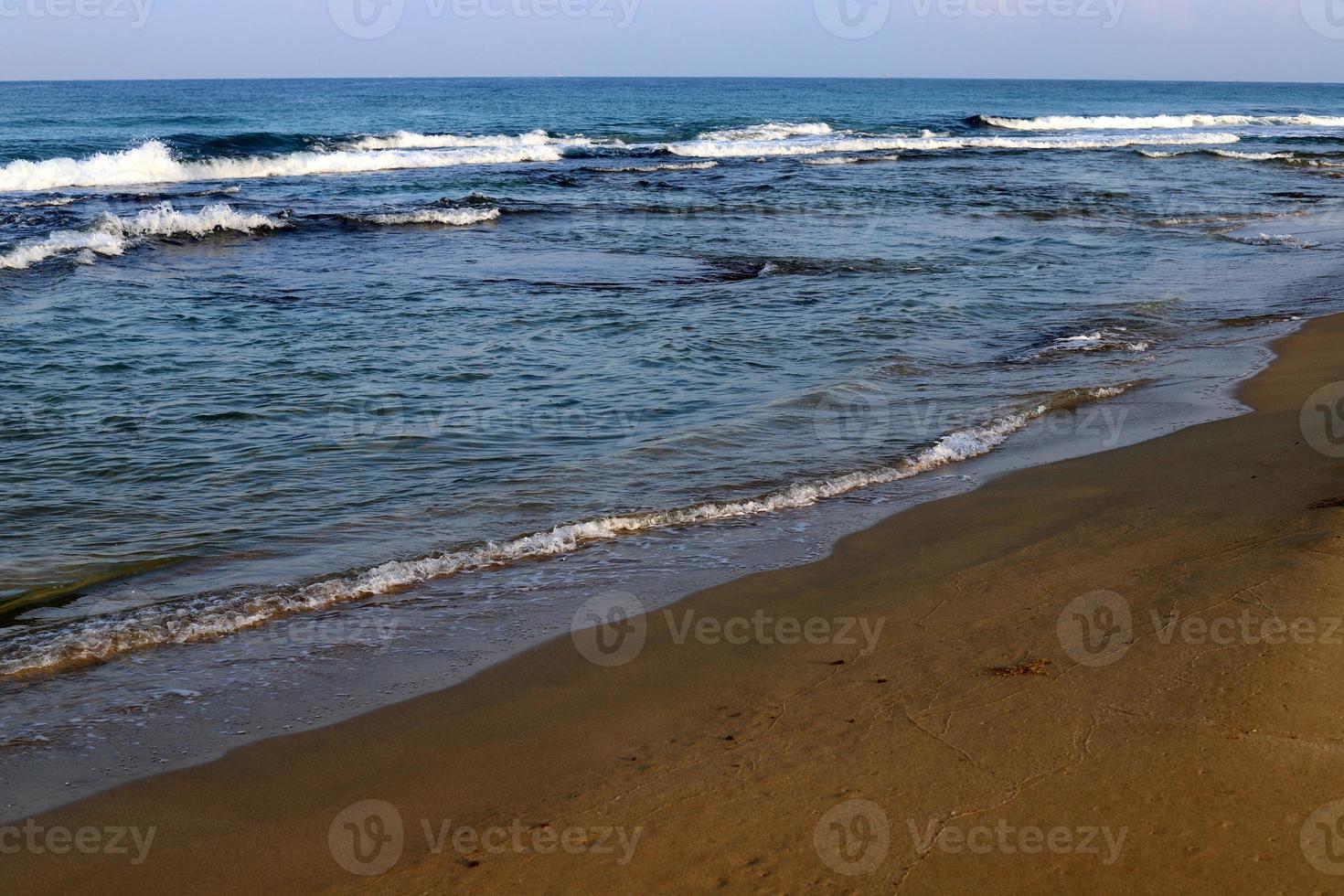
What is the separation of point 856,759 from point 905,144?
128 feet

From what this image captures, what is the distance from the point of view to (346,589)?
5055 mm

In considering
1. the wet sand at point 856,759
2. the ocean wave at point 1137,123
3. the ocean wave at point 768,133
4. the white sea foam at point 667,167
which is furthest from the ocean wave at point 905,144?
the wet sand at point 856,759

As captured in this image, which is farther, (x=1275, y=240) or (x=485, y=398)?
(x=1275, y=240)

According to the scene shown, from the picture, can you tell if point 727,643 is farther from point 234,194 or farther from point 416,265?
point 234,194

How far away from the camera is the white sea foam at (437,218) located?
19.4m

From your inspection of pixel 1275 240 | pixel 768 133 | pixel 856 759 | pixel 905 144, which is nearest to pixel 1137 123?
pixel 905 144

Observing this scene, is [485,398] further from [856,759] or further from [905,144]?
[905,144]

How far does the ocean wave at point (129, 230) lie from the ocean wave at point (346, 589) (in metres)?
11.9

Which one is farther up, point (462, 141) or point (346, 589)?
point (462, 141)

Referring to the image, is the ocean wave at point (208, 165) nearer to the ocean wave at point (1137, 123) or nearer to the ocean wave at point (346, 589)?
the ocean wave at point (346, 589)

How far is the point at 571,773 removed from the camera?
3480mm

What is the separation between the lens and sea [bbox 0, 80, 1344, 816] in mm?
4602

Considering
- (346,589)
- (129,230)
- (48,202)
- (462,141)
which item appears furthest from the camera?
(462,141)

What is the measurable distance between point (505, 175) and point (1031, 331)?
64.6 feet
